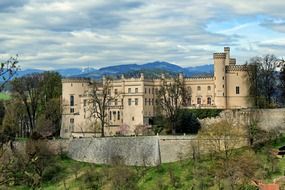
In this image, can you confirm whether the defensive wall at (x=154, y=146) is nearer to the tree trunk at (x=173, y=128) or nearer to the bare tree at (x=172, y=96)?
the tree trunk at (x=173, y=128)

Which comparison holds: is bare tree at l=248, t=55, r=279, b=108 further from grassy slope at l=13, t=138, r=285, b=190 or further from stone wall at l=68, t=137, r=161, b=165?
stone wall at l=68, t=137, r=161, b=165

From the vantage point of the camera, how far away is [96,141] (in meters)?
58.9

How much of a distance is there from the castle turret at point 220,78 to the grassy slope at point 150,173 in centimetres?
1335

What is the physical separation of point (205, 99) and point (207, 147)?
1609 centimetres

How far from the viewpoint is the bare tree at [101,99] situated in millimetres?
64875

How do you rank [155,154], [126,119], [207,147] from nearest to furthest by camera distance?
1. [207,147]
2. [155,154]
3. [126,119]

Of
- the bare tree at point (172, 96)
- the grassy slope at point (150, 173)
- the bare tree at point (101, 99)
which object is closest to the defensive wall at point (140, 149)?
the grassy slope at point (150, 173)

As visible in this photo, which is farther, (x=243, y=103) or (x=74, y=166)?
(x=243, y=103)

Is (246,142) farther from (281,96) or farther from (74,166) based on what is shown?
(74,166)

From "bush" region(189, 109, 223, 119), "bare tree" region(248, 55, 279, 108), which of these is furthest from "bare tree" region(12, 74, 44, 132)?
"bare tree" region(248, 55, 279, 108)

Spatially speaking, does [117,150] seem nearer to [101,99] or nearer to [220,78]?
[101,99]

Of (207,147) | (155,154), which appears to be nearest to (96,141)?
(155,154)

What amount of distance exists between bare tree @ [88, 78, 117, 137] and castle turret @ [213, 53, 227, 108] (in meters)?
12.2

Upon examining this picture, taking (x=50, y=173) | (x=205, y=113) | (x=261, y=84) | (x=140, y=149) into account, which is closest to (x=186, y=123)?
(x=205, y=113)
